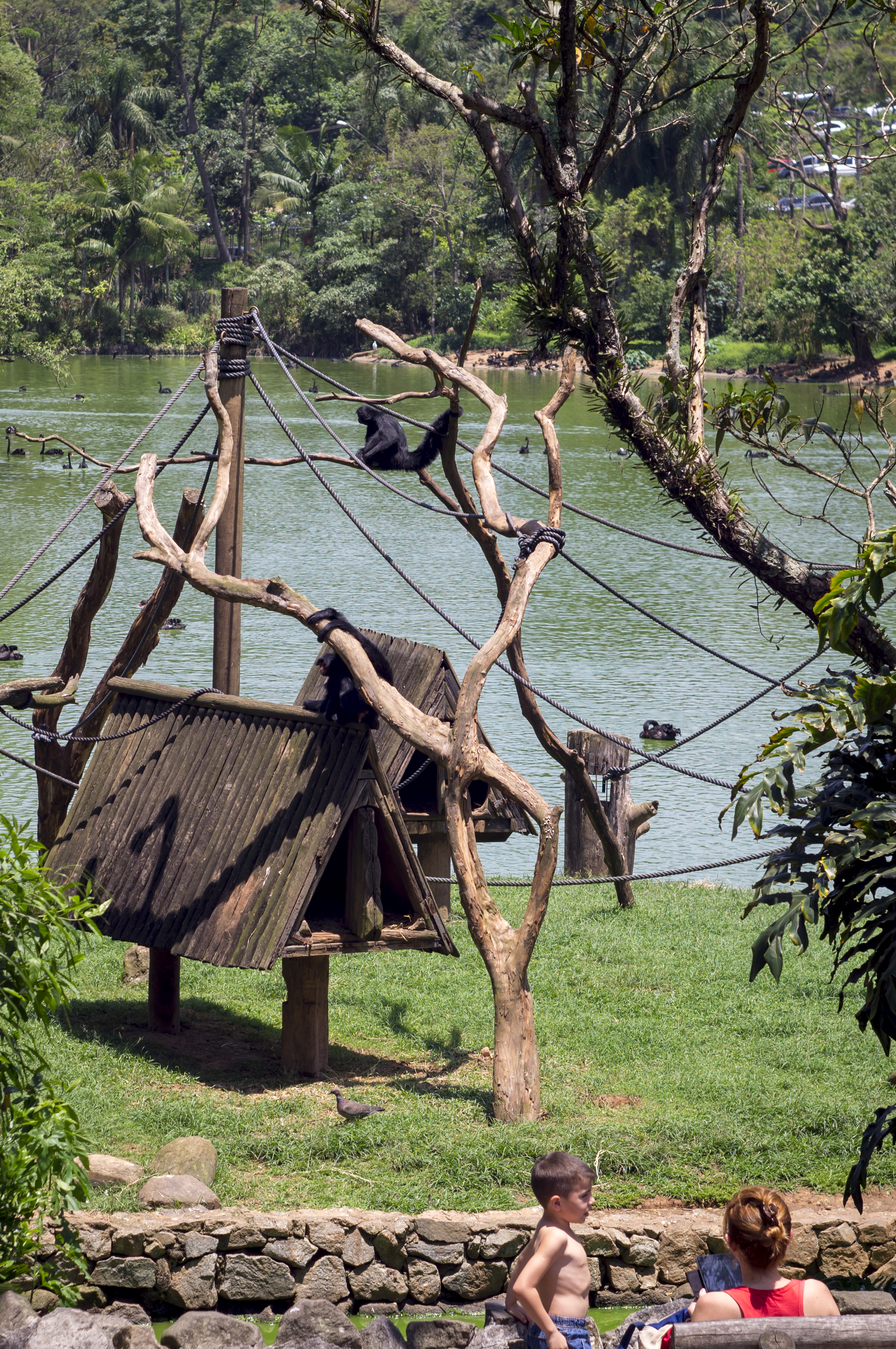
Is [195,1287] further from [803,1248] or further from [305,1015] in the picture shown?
[803,1248]

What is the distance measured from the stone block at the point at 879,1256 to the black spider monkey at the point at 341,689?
3.51m

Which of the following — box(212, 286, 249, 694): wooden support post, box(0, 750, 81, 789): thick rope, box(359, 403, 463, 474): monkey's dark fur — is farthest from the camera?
box(0, 750, 81, 789): thick rope

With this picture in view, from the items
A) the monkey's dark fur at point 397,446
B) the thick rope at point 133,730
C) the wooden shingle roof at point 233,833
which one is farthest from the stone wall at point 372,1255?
the monkey's dark fur at point 397,446

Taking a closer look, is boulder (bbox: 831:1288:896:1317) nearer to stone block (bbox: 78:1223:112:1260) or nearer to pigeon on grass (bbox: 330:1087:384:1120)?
pigeon on grass (bbox: 330:1087:384:1120)

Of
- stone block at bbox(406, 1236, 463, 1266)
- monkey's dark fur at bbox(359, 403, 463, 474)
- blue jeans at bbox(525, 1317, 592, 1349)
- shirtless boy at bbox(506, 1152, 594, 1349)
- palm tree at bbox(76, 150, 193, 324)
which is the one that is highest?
palm tree at bbox(76, 150, 193, 324)

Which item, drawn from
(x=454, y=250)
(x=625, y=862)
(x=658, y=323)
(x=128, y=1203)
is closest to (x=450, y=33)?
(x=454, y=250)

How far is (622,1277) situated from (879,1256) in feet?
3.58

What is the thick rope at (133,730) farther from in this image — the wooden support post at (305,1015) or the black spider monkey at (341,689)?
the wooden support post at (305,1015)

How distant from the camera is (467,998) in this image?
9.71 metres

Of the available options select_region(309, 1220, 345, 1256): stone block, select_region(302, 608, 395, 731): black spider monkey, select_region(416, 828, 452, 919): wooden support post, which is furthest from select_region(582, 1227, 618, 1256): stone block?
select_region(416, 828, 452, 919): wooden support post

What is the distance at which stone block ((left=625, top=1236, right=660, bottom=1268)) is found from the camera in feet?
20.0

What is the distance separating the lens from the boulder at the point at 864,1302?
559 centimetres

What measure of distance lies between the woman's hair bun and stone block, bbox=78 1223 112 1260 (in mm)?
2718

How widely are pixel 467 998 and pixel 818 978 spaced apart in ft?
7.81
